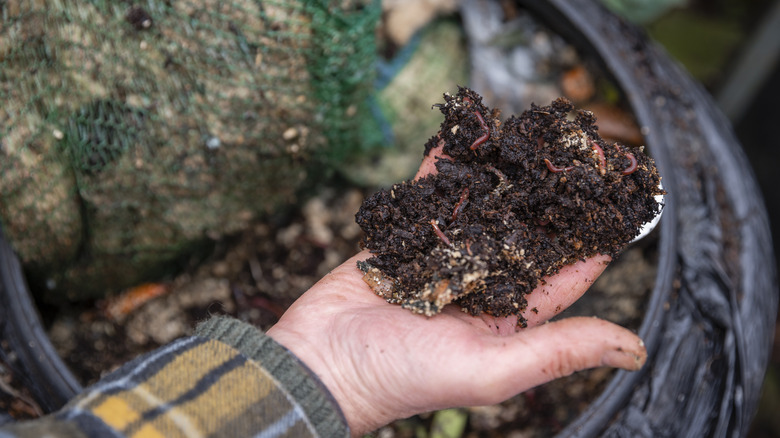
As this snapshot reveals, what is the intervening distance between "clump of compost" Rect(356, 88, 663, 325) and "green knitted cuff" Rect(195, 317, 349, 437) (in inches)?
12.1

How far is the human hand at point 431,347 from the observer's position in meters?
1.19

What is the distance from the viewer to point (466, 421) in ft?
7.50

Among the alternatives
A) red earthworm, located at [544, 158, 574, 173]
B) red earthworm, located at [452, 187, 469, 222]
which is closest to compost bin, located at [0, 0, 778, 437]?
red earthworm, located at [544, 158, 574, 173]

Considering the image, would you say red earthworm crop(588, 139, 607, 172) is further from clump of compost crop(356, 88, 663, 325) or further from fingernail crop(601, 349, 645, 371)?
fingernail crop(601, 349, 645, 371)

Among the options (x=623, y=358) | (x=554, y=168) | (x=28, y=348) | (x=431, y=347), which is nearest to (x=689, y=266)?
(x=554, y=168)

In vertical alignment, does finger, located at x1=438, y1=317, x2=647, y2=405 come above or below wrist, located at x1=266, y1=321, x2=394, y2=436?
above

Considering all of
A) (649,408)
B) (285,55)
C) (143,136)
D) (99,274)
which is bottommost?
(649,408)

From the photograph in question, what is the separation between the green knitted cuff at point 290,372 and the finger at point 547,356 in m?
0.29

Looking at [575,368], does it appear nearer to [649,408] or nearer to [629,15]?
[649,408]

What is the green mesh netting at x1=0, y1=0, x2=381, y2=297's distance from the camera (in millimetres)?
1761

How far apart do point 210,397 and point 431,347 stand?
1.65ft

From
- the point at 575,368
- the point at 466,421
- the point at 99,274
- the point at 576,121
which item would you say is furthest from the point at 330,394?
the point at 99,274

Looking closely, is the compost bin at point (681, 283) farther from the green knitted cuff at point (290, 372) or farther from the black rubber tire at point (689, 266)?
the green knitted cuff at point (290, 372)

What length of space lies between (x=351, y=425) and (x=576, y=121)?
3.50ft
